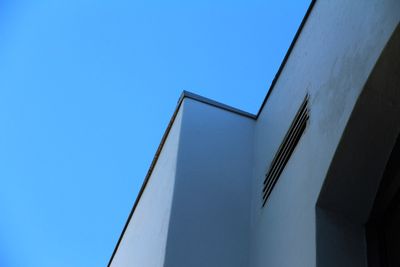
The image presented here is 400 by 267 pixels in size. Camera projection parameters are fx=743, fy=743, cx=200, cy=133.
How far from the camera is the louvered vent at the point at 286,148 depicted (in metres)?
3.82

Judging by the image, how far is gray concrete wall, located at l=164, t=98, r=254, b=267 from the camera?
394 centimetres

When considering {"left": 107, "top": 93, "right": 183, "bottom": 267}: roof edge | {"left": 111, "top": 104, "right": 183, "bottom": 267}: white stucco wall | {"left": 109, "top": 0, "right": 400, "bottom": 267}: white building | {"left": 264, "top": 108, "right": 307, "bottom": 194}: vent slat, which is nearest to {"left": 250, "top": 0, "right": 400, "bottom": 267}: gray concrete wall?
{"left": 109, "top": 0, "right": 400, "bottom": 267}: white building

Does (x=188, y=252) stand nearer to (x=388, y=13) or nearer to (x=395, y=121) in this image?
(x=395, y=121)

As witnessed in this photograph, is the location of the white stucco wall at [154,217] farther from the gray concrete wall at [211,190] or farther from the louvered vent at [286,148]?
the louvered vent at [286,148]

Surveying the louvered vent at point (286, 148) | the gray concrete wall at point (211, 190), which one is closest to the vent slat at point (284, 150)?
the louvered vent at point (286, 148)

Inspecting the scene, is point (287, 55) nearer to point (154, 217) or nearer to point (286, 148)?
point (286, 148)

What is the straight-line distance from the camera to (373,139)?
10.2 feet

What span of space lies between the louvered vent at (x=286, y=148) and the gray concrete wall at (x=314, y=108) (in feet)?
0.25

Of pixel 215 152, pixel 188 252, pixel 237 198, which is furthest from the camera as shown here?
pixel 215 152

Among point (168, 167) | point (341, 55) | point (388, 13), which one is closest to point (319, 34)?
point (341, 55)

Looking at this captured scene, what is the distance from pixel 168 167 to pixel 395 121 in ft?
6.34

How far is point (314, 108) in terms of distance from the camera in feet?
12.0

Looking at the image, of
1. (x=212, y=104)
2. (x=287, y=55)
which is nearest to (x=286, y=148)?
(x=287, y=55)

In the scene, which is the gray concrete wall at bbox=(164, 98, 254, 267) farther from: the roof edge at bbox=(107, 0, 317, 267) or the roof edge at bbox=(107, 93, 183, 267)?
the roof edge at bbox=(107, 93, 183, 267)
